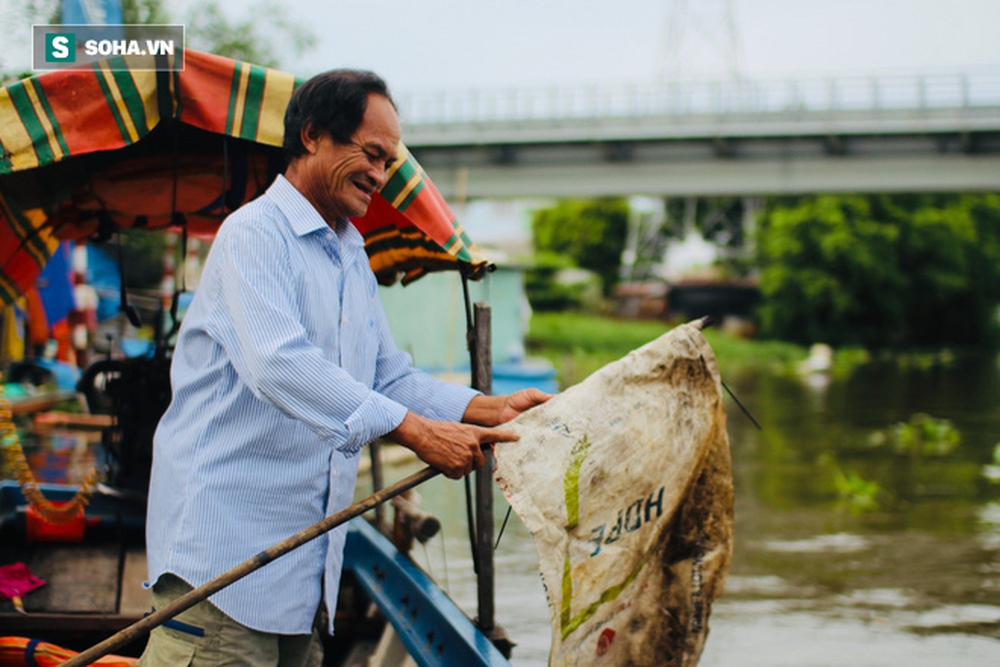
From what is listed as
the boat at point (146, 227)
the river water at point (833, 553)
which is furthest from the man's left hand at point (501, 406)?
the river water at point (833, 553)

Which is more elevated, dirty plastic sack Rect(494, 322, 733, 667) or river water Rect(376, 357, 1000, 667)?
dirty plastic sack Rect(494, 322, 733, 667)

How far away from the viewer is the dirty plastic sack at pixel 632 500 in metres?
2.01

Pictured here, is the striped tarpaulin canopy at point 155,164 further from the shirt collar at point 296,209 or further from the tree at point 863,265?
the tree at point 863,265

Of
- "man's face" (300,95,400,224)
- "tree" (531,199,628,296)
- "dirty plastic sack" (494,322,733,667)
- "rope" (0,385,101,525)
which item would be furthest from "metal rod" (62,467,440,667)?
"tree" (531,199,628,296)

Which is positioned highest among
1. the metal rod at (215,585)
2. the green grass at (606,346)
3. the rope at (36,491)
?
the metal rod at (215,585)

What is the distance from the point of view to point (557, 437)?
2053mm

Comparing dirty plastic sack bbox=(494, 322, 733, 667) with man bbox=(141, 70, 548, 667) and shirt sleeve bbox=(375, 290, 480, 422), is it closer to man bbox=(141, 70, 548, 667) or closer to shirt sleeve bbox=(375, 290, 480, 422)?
man bbox=(141, 70, 548, 667)

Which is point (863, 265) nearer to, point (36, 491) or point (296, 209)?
point (36, 491)

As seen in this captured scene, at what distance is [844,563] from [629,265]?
51.2 m

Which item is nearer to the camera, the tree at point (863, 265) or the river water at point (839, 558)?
the river water at point (839, 558)

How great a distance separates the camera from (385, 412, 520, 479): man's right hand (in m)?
1.93

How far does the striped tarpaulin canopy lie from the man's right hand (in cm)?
117

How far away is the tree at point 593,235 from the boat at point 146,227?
51.8 meters

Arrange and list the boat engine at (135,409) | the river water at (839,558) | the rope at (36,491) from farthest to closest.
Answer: the river water at (839,558) → the boat engine at (135,409) → the rope at (36,491)
